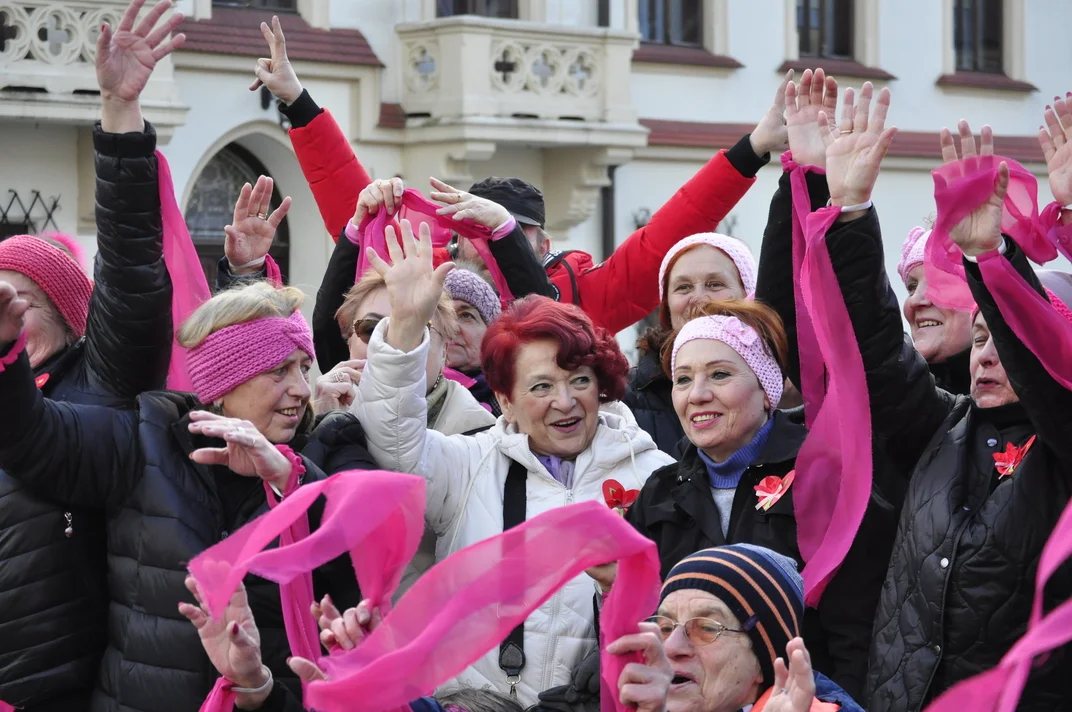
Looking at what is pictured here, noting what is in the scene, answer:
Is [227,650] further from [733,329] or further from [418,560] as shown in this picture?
[733,329]

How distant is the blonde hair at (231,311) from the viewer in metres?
4.09

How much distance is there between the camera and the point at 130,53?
14.6 ft

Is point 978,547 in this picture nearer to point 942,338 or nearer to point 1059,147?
point 1059,147

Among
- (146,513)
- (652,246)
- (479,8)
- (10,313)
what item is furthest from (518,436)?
(479,8)

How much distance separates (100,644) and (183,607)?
73 centimetres

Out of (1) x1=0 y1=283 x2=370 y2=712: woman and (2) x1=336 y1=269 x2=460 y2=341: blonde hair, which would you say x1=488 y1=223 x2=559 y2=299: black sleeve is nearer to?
(2) x1=336 y1=269 x2=460 y2=341: blonde hair

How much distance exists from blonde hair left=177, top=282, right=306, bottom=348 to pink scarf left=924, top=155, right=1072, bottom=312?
1.50 metres

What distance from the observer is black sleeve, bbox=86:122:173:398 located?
4.15 m

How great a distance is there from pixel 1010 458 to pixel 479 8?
46.6 feet

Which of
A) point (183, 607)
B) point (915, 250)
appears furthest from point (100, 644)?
point (915, 250)

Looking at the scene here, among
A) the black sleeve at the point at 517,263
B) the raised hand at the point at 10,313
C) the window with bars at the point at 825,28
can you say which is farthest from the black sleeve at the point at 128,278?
the window with bars at the point at 825,28

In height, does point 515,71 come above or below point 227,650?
above

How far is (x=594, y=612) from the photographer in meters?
4.23

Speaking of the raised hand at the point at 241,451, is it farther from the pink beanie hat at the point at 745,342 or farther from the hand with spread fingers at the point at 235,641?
the pink beanie hat at the point at 745,342
